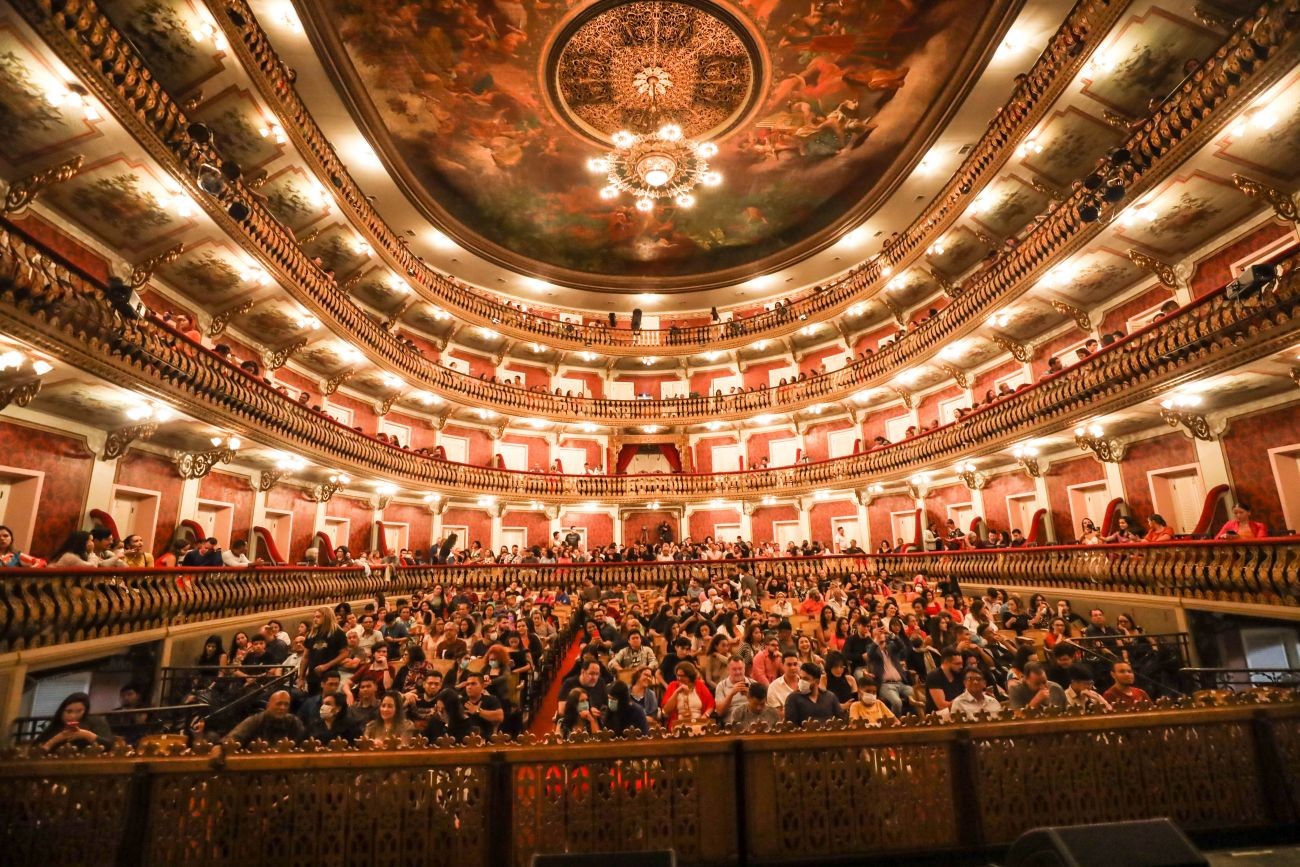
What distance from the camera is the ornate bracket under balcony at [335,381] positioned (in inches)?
738

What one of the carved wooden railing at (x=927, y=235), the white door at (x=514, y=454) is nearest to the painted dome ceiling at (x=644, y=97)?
the carved wooden railing at (x=927, y=235)

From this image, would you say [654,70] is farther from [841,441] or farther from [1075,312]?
[841,441]

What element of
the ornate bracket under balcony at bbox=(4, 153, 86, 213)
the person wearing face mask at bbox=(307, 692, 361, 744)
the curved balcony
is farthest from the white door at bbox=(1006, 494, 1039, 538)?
the ornate bracket under balcony at bbox=(4, 153, 86, 213)

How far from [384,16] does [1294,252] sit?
18.8 meters

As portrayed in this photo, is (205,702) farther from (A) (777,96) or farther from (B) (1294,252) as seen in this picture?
(A) (777,96)

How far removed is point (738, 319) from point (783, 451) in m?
6.54

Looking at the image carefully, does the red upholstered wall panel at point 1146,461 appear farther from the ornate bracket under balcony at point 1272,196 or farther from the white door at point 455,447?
the white door at point 455,447

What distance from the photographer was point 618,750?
383cm

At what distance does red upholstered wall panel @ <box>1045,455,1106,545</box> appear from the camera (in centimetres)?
1541

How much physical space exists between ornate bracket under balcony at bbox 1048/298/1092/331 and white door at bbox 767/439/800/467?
11866 millimetres

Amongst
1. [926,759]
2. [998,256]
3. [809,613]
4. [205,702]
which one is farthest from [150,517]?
[998,256]

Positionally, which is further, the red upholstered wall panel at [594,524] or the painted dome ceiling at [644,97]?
the red upholstered wall panel at [594,524]

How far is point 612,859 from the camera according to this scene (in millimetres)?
2520

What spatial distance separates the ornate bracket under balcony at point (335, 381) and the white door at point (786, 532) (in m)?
17.7
